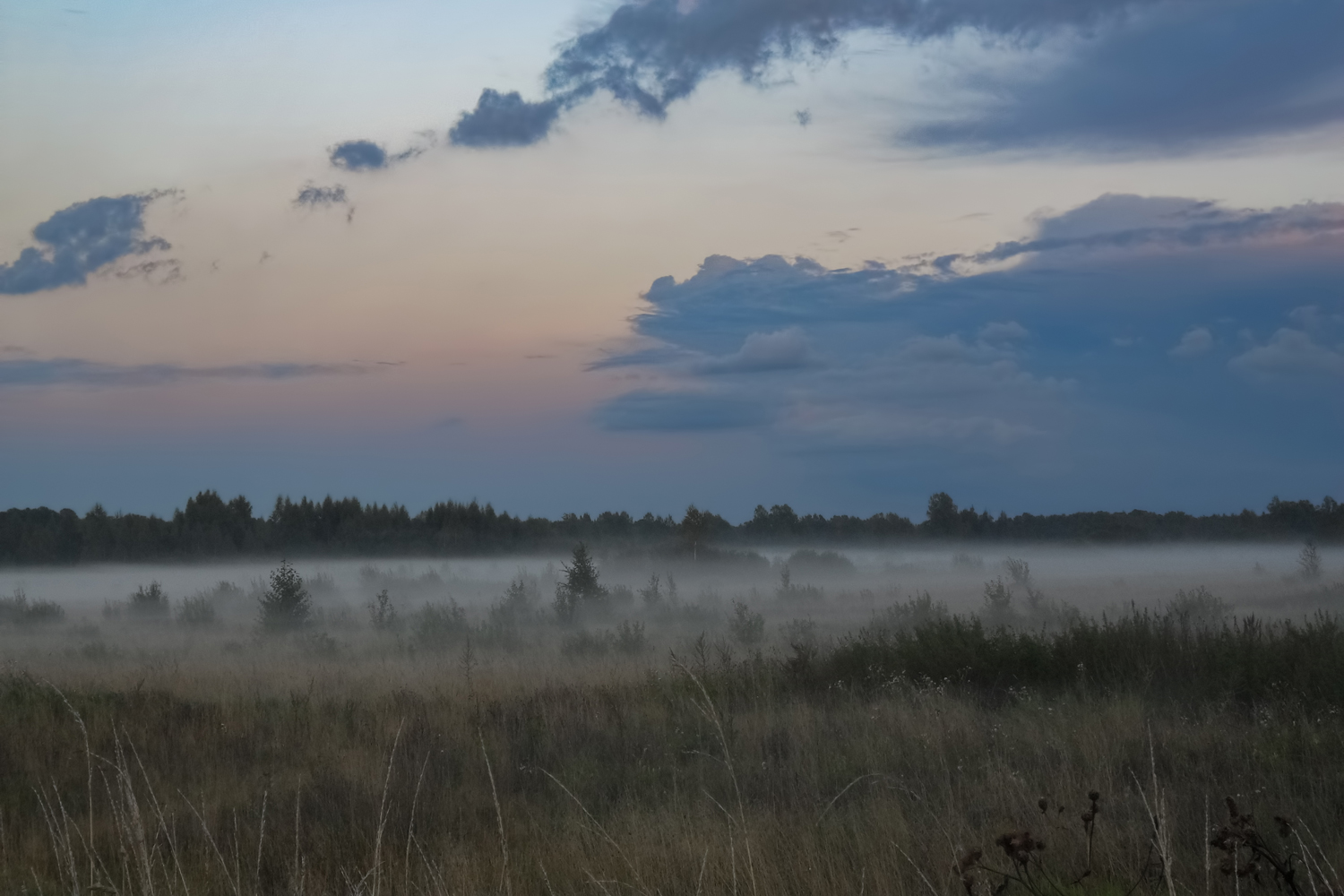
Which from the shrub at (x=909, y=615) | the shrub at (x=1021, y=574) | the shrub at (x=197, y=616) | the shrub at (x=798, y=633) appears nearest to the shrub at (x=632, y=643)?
the shrub at (x=798, y=633)

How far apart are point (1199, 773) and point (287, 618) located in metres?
24.1

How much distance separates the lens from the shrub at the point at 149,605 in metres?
33.6

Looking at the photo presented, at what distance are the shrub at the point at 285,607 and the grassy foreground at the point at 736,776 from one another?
39.6 feet

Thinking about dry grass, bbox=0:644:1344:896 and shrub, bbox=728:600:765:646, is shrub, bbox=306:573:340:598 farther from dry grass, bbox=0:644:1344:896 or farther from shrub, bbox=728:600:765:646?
dry grass, bbox=0:644:1344:896

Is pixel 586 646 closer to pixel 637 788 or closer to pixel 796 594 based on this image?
pixel 637 788

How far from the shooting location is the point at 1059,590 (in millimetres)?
33531

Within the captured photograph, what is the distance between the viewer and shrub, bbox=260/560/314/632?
25953 mm

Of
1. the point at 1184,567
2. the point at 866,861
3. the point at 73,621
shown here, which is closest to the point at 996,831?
the point at 866,861

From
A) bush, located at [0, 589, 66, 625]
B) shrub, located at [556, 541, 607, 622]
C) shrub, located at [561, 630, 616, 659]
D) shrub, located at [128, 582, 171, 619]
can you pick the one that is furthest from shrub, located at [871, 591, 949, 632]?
bush, located at [0, 589, 66, 625]

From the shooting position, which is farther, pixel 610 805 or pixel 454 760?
pixel 454 760

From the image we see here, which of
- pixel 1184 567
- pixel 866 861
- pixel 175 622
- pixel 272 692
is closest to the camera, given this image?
pixel 866 861

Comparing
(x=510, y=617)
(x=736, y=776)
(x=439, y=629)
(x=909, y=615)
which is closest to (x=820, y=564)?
(x=510, y=617)

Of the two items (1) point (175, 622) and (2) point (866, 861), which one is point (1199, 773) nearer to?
(2) point (866, 861)

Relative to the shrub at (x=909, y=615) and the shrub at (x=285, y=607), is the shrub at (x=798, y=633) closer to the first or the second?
the shrub at (x=909, y=615)
